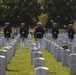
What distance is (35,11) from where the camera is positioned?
289 feet

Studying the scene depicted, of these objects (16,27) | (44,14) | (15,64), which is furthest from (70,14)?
(15,64)

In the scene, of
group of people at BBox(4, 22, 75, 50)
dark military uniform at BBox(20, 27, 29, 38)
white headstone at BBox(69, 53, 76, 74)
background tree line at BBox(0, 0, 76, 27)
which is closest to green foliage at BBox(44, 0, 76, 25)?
background tree line at BBox(0, 0, 76, 27)

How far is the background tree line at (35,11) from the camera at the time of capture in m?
85.3

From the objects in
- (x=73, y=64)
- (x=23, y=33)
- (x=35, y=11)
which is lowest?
(x=73, y=64)

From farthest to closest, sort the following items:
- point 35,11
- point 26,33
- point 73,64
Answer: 1. point 35,11
2. point 26,33
3. point 73,64

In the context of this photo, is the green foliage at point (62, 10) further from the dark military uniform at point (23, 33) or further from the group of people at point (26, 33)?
the dark military uniform at point (23, 33)

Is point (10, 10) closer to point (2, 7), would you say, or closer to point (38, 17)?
point (2, 7)

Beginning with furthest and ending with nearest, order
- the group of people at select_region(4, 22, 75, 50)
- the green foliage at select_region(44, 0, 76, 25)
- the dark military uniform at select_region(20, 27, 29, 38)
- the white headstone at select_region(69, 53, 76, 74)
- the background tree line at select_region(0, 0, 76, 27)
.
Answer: the green foliage at select_region(44, 0, 76, 25) → the background tree line at select_region(0, 0, 76, 27) → the dark military uniform at select_region(20, 27, 29, 38) → the group of people at select_region(4, 22, 75, 50) → the white headstone at select_region(69, 53, 76, 74)

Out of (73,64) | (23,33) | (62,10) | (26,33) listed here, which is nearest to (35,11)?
(62,10)

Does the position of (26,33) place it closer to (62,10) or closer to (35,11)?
(62,10)

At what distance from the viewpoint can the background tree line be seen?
8526cm

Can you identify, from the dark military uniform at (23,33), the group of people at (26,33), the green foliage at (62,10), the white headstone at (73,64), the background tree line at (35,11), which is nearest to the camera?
the white headstone at (73,64)

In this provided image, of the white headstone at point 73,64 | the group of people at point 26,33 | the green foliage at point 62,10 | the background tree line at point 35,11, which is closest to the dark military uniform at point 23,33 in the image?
the group of people at point 26,33

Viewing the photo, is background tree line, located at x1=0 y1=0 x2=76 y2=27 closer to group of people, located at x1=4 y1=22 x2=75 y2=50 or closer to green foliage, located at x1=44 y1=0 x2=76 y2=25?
green foliage, located at x1=44 y1=0 x2=76 y2=25
